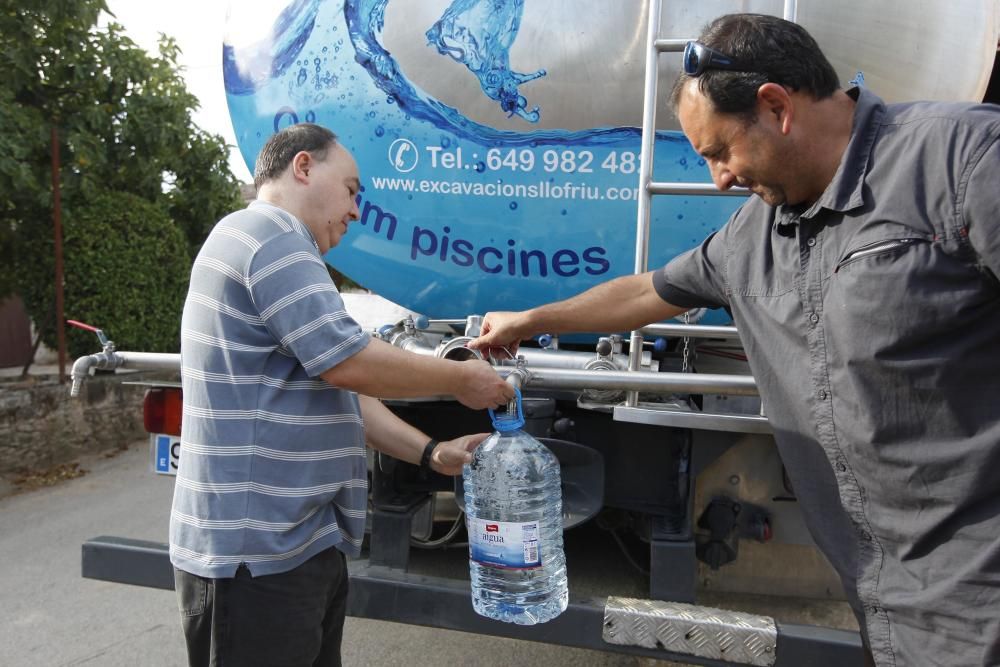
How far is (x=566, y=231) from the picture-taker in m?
2.46

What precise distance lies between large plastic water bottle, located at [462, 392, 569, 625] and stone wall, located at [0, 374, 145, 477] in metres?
4.41

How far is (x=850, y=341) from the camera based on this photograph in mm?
1354

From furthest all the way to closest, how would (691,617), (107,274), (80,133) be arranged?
(107,274) → (80,133) → (691,617)

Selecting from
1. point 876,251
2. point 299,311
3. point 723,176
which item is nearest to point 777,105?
point 723,176

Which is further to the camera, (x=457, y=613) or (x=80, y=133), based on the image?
(x=80, y=133)

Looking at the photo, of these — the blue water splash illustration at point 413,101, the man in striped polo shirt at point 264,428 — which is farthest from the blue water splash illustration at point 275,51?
the man in striped polo shirt at point 264,428

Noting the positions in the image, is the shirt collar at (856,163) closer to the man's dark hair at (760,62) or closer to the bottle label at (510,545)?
the man's dark hair at (760,62)

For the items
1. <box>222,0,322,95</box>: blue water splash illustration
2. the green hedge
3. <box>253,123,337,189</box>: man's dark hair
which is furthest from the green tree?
<box>253,123,337,189</box>: man's dark hair

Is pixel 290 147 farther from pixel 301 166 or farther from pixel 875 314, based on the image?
pixel 875 314

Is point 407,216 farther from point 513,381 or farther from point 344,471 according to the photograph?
point 344,471

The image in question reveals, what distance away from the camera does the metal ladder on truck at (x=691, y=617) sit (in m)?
2.02

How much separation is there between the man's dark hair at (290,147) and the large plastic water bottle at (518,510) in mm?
878

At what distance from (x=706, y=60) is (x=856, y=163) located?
33 cm

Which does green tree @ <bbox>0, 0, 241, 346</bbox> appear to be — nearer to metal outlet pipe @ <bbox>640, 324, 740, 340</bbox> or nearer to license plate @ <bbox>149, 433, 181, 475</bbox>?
license plate @ <bbox>149, 433, 181, 475</bbox>
